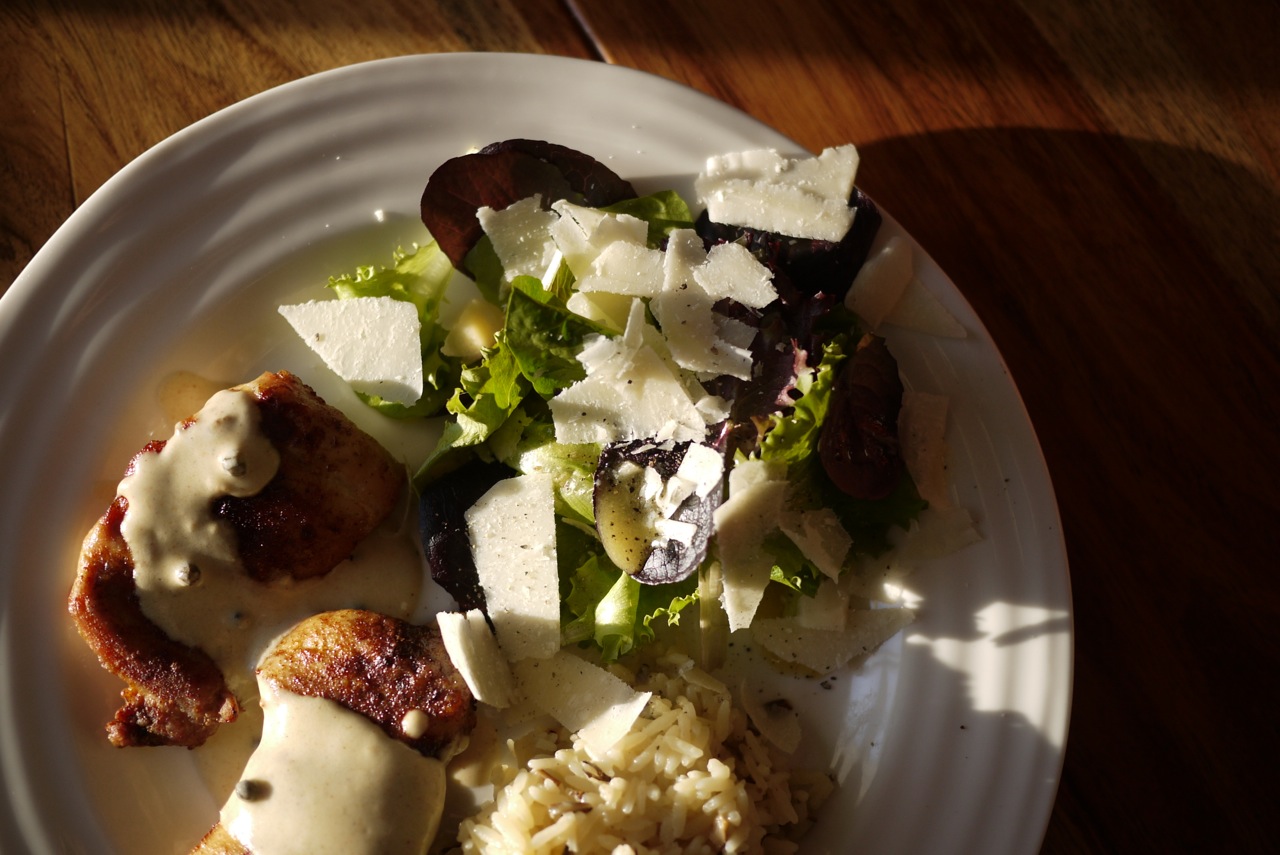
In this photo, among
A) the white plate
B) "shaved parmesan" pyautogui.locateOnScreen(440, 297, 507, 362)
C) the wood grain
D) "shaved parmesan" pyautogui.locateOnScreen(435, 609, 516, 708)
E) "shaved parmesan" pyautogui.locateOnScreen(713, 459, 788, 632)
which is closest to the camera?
"shaved parmesan" pyautogui.locateOnScreen(713, 459, 788, 632)

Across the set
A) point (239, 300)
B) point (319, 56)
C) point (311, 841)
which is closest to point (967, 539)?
point (311, 841)

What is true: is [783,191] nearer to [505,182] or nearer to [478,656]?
A: [505,182]

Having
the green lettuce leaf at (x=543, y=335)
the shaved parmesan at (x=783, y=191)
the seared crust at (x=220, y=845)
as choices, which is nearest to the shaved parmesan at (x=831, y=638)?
the green lettuce leaf at (x=543, y=335)

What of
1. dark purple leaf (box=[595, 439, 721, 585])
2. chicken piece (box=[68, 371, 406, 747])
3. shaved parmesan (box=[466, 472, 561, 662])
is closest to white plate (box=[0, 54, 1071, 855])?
chicken piece (box=[68, 371, 406, 747])

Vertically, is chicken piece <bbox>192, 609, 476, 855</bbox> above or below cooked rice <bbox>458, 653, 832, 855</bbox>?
above

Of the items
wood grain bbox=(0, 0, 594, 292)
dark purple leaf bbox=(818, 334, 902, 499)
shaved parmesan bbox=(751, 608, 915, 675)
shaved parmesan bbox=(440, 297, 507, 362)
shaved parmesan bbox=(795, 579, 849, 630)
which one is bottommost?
shaved parmesan bbox=(751, 608, 915, 675)

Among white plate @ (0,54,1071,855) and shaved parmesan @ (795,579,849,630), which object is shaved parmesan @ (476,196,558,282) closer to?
white plate @ (0,54,1071,855)

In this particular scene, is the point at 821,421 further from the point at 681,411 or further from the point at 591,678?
→ the point at 591,678
